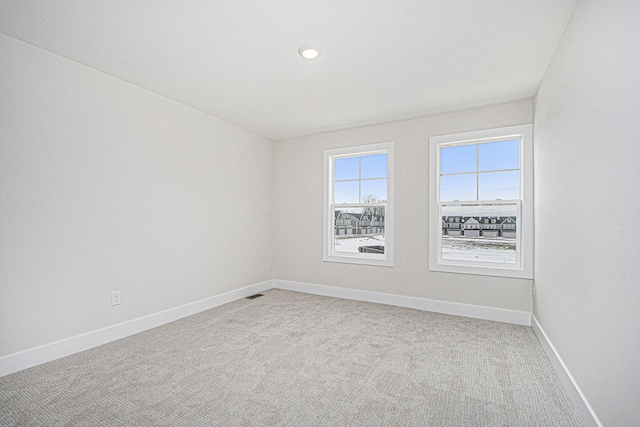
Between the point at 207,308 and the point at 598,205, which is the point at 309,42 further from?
the point at 207,308

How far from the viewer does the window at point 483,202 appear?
3.54 metres

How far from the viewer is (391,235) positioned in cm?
429

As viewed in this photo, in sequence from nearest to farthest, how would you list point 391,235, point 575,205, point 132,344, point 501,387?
1. point 575,205
2. point 501,387
3. point 132,344
4. point 391,235

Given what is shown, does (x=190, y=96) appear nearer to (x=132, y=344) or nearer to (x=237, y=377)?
(x=132, y=344)

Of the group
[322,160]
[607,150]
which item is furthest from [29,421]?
[322,160]

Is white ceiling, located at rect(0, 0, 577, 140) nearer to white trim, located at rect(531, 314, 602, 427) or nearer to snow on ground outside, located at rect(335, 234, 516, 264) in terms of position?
snow on ground outside, located at rect(335, 234, 516, 264)

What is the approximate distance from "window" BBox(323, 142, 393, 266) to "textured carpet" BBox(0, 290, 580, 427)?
4.40 feet

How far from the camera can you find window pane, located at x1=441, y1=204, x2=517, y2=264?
365cm

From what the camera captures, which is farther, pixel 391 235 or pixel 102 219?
pixel 391 235

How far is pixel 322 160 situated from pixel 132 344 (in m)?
3.36

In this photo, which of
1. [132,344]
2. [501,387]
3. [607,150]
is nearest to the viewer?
[607,150]

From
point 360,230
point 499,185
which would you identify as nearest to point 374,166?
point 360,230

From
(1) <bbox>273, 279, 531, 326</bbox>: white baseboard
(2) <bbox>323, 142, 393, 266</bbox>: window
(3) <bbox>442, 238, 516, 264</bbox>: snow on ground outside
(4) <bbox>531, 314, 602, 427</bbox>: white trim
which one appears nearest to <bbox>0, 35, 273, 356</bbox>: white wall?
(1) <bbox>273, 279, 531, 326</bbox>: white baseboard

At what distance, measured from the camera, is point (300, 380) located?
7.48 ft
